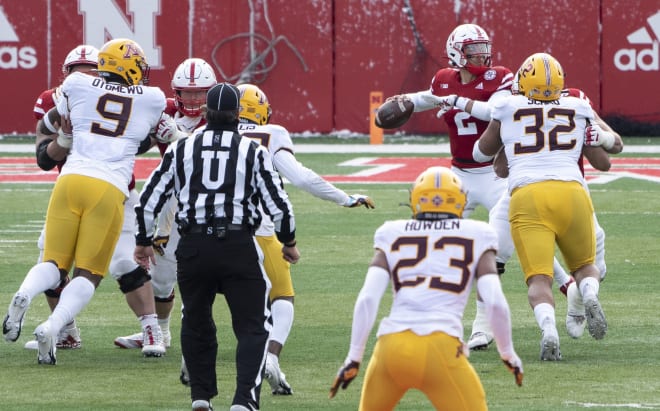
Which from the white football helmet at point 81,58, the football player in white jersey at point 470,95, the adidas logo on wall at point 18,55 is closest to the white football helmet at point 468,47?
the football player in white jersey at point 470,95

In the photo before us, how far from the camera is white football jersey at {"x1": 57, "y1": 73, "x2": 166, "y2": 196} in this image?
308 inches

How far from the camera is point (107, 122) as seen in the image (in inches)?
309

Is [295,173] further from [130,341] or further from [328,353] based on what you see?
[130,341]

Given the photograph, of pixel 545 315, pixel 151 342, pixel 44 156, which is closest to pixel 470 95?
pixel 545 315

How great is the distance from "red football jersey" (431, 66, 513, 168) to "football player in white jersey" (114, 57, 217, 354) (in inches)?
75.7

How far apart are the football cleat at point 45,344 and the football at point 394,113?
2.72 m

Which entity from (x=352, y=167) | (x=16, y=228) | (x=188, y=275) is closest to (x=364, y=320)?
(x=188, y=275)

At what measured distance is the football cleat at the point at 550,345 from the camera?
25.1 feet

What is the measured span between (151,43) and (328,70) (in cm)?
319

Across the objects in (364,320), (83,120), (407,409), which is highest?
(83,120)

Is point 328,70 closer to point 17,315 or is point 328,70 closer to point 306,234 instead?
point 306,234

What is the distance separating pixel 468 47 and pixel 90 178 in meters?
3.06

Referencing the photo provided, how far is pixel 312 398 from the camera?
22.8 ft

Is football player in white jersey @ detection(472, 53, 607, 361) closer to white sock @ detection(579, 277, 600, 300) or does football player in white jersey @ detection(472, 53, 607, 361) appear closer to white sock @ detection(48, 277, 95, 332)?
white sock @ detection(579, 277, 600, 300)
